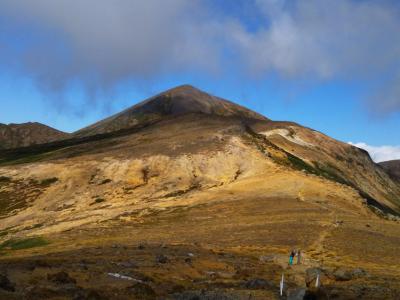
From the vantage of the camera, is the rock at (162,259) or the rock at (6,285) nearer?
the rock at (6,285)

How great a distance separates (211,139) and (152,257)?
81785 mm

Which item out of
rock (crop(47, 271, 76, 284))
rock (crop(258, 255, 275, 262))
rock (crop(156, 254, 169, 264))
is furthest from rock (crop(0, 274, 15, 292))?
rock (crop(258, 255, 275, 262))

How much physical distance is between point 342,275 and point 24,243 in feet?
140

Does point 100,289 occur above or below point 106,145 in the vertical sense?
below

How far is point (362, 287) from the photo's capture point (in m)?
31.4

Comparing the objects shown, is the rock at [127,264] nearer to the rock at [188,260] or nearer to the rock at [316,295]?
the rock at [188,260]

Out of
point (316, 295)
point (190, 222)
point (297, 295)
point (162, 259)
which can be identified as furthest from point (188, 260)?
point (190, 222)

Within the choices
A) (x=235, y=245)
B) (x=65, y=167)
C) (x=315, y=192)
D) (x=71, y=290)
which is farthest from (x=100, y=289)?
(x=65, y=167)

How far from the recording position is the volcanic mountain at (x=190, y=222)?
3309 centimetres

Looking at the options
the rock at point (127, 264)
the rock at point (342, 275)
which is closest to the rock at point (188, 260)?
the rock at point (127, 264)

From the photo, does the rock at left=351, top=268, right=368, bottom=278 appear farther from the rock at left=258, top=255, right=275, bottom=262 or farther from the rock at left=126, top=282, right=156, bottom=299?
the rock at left=126, top=282, right=156, bottom=299

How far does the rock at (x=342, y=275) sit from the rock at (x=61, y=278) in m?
18.5

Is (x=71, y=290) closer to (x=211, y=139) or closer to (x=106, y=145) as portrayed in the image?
(x=211, y=139)

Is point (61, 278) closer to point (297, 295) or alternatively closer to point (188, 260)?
point (297, 295)
